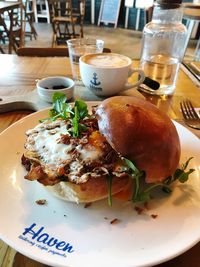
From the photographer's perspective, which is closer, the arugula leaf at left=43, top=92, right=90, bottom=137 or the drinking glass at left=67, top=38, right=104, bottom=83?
the arugula leaf at left=43, top=92, right=90, bottom=137

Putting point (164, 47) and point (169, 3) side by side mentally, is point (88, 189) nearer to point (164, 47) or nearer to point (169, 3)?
point (169, 3)

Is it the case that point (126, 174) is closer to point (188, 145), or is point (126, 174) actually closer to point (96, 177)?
point (96, 177)

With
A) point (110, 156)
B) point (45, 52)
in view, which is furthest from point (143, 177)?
point (45, 52)

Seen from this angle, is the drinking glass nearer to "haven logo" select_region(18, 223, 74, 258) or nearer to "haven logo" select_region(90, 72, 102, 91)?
"haven logo" select_region(90, 72, 102, 91)

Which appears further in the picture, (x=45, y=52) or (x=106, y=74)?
(x=45, y=52)

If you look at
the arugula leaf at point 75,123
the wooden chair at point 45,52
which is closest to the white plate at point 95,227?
the arugula leaf at point 75,123

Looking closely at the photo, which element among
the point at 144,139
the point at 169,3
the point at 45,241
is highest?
the point at 169,3

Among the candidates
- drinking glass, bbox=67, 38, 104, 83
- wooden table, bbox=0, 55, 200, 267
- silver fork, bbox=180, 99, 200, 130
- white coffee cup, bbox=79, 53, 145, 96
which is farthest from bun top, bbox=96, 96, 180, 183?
drinking glass, bbox=67, 38, 104, 83
